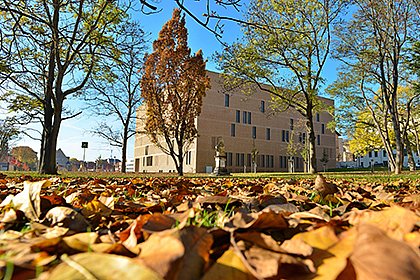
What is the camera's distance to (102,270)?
1.59ft

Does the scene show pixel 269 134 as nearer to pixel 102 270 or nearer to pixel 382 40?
pixel 382 40

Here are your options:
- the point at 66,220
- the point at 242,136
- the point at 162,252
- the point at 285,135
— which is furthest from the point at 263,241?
the point at 285,135

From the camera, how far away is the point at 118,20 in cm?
1528

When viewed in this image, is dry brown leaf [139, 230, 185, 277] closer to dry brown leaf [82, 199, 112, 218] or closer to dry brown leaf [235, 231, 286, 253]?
dry brown leaf [235, 231, 286, 253]

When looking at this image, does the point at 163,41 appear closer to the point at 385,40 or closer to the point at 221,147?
the point at 221,147

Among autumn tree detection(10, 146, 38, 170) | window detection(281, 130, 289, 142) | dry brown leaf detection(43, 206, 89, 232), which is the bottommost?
dry brown leaf detection(43, 206, 89, 232)

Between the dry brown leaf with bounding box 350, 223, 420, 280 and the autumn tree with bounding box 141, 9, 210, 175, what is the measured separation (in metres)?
→ 20.9

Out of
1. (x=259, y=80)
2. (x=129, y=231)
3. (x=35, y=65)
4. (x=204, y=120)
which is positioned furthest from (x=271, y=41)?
(x=204, y=120)

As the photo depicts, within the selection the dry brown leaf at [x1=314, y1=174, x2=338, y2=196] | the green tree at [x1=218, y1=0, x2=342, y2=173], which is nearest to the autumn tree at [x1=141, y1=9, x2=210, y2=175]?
the green tree at [x1=218, y1=0, x2=342, y2=173]

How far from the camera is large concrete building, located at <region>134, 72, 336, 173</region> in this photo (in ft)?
143

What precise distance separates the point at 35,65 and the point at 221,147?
15164 millimetres

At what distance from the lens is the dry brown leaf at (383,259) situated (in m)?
0.48

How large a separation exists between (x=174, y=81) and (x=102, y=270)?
21.6 meters

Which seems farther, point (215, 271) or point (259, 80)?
point (259, 80)
